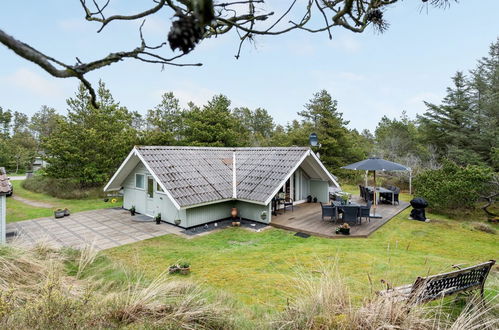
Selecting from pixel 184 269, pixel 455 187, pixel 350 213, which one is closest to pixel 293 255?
pixel 184 269

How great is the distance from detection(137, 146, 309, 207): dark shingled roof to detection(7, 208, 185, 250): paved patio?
67.2 inches

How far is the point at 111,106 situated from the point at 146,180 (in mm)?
10510

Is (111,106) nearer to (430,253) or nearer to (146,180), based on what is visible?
(146,180)

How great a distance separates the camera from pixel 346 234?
29.3ft

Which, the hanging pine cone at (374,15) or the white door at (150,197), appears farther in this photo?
the white door at (150,197)

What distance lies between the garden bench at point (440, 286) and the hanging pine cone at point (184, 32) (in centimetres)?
320

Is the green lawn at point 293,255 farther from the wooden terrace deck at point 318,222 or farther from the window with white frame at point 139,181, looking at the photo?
the window with white frame at point 139,181

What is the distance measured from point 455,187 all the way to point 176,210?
11.8m

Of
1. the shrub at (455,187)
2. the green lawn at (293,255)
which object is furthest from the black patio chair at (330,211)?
the shrub at (455,187)

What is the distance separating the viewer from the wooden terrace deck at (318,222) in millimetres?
9250

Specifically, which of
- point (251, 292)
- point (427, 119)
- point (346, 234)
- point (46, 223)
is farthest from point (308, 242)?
point (427, 119)

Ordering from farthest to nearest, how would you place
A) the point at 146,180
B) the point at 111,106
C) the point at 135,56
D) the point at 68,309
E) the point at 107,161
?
the point at 111,106 → the point at 107,161 → the point at 146,180 → the point at 68,309 → the point at 135,56

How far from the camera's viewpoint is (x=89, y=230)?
9805mm

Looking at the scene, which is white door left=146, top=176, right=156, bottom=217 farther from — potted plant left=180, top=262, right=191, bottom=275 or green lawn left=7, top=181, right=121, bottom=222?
potted plant left=180, top=262, right=191, bottom=275
